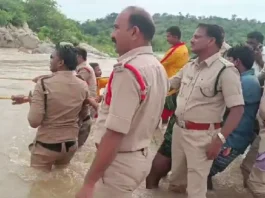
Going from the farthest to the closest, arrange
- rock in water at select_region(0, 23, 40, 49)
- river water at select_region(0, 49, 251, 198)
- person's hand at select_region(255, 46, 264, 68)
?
rock in water at select_region(0, 23, 40, 49) → person's hand at select_region(255, 46, 264, 68) → river water at select_region(0, 49, 251, 198)

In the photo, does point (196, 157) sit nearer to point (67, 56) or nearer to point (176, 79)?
point (176, 79)

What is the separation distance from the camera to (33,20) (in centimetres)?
3938

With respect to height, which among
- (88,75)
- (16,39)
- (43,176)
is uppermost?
(88,75)

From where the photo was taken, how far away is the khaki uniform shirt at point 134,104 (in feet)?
7.98

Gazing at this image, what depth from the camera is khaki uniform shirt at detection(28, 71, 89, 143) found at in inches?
170

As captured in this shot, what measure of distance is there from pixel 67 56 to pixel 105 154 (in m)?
2.20

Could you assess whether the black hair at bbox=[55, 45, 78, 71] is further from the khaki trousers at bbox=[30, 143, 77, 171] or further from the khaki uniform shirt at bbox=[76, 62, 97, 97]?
the khaki uniform shirt at bbox=[76, 62, 97, 97]

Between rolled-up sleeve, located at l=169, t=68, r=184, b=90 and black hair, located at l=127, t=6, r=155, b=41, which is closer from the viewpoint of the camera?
black hair, located at l=127, t=6, r=155, b=41

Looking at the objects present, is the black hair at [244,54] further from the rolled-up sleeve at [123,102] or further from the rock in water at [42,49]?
the rock in water at [42,49]

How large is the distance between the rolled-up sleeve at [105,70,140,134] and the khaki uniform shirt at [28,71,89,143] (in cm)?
199

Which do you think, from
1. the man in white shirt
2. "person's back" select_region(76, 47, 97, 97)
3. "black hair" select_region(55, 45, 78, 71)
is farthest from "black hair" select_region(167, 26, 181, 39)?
"black hair" select_region(55, 45, 78, 71)

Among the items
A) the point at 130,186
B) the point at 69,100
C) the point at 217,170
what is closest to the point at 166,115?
the point at 217,170

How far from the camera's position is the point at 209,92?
3.90 metres

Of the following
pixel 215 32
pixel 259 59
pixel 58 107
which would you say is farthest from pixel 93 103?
pixel 259 59
